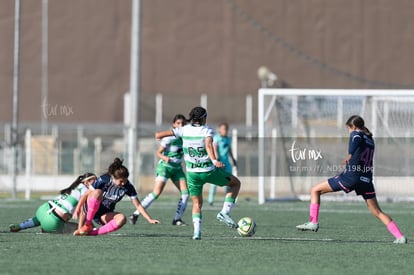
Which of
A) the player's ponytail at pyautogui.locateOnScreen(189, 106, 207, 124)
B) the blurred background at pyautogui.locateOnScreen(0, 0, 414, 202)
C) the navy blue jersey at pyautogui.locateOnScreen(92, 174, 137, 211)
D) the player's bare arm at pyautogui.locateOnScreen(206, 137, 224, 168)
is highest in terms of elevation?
the blurred background at pyautogui.locateOnScreen(0, 0, 414, 202)

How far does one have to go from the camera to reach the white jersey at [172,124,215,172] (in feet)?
52.7

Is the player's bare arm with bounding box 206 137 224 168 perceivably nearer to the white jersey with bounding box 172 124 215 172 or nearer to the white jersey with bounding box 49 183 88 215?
the white jersey with bounding box 172 124 215 172

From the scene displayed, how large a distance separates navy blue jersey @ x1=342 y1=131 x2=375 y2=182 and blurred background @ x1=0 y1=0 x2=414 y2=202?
31688mm

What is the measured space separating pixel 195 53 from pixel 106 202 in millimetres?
32966

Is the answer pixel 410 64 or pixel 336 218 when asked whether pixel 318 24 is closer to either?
pixel 410 64

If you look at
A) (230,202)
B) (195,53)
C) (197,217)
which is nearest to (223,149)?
(230,202)

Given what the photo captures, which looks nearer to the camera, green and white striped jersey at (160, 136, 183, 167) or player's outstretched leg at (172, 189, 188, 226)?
player's outstretched leg at (172, 189, 188, 226)

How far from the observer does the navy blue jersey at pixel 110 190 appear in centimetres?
1625

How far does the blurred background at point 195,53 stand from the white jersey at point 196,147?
3161cm

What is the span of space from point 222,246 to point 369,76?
3518 cm

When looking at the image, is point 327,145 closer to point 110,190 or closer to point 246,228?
point 246,228

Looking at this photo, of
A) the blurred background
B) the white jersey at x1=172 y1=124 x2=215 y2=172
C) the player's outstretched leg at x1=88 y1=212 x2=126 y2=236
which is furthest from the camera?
the blurred background

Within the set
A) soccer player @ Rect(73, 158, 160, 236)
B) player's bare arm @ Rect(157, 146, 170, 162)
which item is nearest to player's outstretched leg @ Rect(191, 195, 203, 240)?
soccer player @ Rect(73, 158, 160, 236)

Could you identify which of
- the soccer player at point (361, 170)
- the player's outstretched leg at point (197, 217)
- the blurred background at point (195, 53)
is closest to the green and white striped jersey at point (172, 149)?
the player's outstretched leg at point (197, 217)
